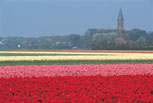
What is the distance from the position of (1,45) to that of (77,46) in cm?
2692

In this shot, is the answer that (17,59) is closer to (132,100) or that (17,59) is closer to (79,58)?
(79,58)

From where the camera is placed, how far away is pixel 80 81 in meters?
10.5

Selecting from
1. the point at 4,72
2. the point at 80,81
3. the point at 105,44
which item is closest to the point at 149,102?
the point at 80,81

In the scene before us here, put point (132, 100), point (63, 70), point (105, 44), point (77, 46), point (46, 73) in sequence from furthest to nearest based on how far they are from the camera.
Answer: point (77, 46) < point (105, 44) < point (63, 70) < point (46, 73) < point (132, 100)

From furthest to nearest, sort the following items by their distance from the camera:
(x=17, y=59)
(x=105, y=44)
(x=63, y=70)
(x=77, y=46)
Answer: (x=77, y=46) < (x=105, y=44) < (x=17, y=59) < (x=63, y=70)

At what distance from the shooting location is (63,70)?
1733 centimetres

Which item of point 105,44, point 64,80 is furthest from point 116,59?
point 105,44

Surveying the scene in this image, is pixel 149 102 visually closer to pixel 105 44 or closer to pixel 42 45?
pixel 105 44

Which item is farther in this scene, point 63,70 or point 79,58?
point 79,58

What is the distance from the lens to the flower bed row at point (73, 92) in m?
7.49

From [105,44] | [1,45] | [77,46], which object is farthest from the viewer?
[1,45]

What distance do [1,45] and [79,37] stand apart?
26.4 m

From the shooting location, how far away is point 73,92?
8352 mm

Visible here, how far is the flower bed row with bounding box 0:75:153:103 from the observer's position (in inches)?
295
